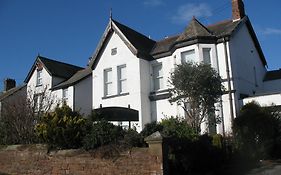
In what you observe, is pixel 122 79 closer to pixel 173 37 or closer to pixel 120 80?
pixel 120 80

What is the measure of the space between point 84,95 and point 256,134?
18.9m

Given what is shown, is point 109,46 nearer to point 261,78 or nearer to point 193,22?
point 193,22

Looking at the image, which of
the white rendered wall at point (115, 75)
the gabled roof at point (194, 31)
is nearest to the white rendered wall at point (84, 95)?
the white rendered wall at point (115, 75)

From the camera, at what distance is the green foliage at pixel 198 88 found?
53.2 ft

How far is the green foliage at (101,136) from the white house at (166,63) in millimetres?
7095

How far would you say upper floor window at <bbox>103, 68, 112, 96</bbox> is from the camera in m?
26.5

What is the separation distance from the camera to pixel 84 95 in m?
31.3

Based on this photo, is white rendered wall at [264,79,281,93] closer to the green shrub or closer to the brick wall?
the green shrub

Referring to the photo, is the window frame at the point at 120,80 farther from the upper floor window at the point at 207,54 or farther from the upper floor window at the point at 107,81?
the upper floor window at the point at 207,54

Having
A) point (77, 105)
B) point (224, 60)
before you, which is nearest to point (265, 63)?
point (224, 60)

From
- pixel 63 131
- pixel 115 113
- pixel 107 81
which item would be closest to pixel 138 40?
pixel 107 81

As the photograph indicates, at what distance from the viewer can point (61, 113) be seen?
593 inches

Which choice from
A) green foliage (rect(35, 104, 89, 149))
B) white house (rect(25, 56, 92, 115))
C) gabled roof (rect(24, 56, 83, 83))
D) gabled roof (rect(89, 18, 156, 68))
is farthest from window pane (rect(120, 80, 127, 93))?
green foliage (rect(35, 104, 89, 149))

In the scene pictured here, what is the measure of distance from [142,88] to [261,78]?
416 inches
